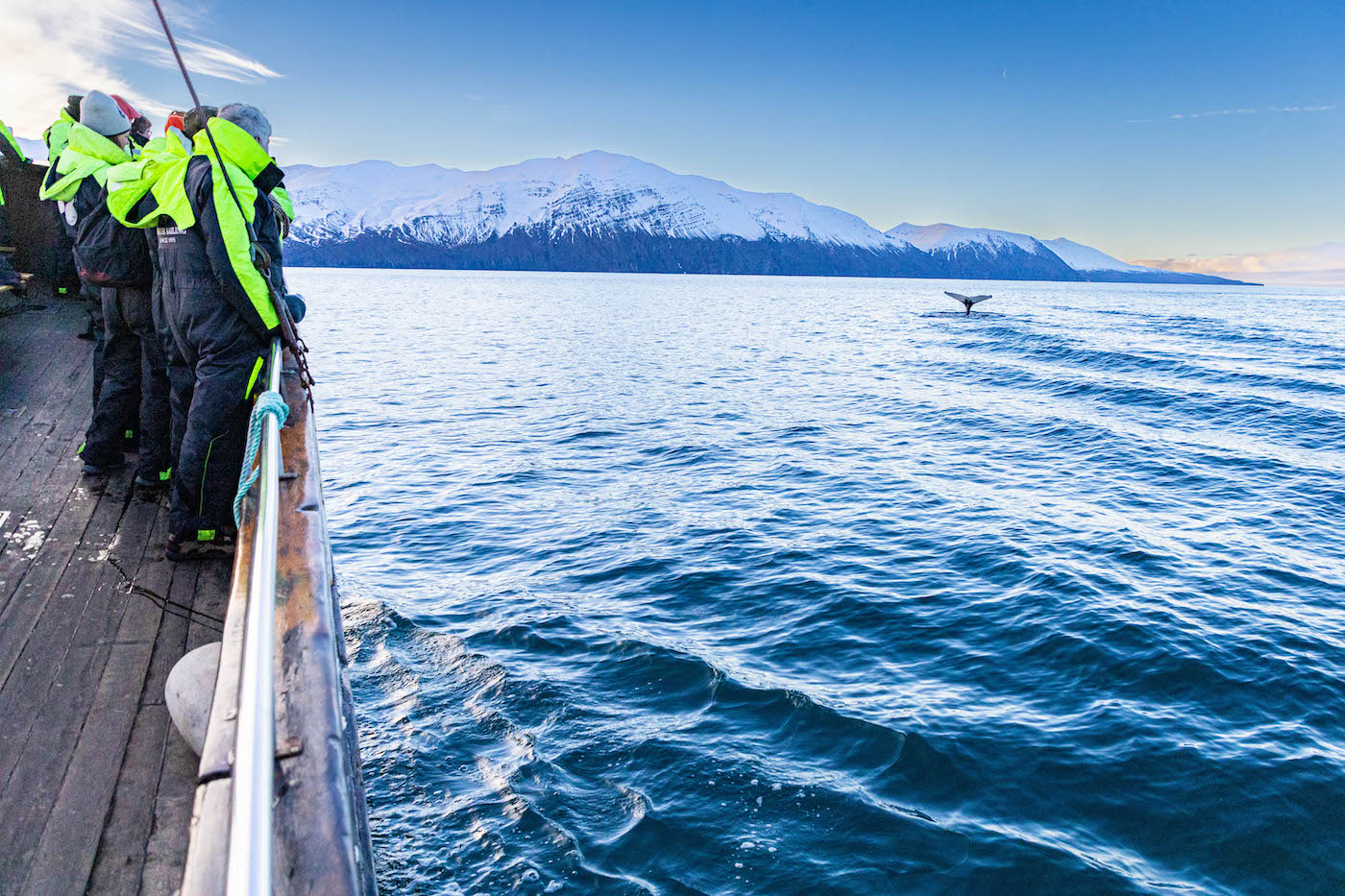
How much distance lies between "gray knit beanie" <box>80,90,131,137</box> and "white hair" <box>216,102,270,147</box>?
2568mm

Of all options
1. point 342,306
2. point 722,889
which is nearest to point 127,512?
point 722,889

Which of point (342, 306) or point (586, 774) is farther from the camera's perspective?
point (342, 306)

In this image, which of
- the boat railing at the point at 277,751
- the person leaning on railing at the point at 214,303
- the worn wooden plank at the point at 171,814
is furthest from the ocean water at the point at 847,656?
the boat railing at the point at 277,751

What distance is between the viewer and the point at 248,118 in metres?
5.54

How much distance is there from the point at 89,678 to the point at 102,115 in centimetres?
547

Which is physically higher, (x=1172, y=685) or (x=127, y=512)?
(x=127, y=512)

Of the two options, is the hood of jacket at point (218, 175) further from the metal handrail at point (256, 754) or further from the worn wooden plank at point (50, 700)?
the metal handrail at point (256, 754)

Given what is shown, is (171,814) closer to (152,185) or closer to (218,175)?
(218,175)

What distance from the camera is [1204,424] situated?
22.1 m

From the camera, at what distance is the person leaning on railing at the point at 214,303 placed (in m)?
5.26

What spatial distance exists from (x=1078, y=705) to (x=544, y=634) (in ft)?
18.0

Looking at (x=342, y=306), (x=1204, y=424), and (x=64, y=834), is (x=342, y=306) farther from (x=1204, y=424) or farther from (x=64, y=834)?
(x=64, y=834)

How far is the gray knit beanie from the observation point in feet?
23.3

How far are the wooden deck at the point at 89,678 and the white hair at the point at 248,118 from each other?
2.99 metres
